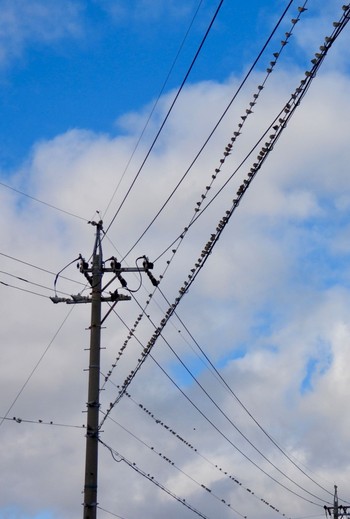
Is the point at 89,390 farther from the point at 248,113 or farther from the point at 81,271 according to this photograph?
the point at 248,113

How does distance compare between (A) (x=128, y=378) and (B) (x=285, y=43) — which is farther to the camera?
(A) (x=128, y=378)

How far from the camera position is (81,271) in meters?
22.9

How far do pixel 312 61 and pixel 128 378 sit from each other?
15.0 m

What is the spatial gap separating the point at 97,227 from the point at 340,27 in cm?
1204

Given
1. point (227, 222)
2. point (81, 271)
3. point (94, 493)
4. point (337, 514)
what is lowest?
point (94, 493)

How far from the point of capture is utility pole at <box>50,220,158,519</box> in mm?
20641

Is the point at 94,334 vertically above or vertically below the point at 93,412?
above

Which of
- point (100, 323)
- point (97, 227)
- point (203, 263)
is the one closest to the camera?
point (203, 263)

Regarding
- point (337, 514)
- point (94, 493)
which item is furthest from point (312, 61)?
point (337, 514)

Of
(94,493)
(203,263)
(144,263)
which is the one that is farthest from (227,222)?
(94,493)

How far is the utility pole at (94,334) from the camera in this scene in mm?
20641

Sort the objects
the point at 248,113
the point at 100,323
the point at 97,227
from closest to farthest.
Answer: the point at 248,113 → the point at 100,323 → the point at 97,227

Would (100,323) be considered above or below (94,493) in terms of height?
above

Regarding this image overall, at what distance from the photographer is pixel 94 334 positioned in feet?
70.7
